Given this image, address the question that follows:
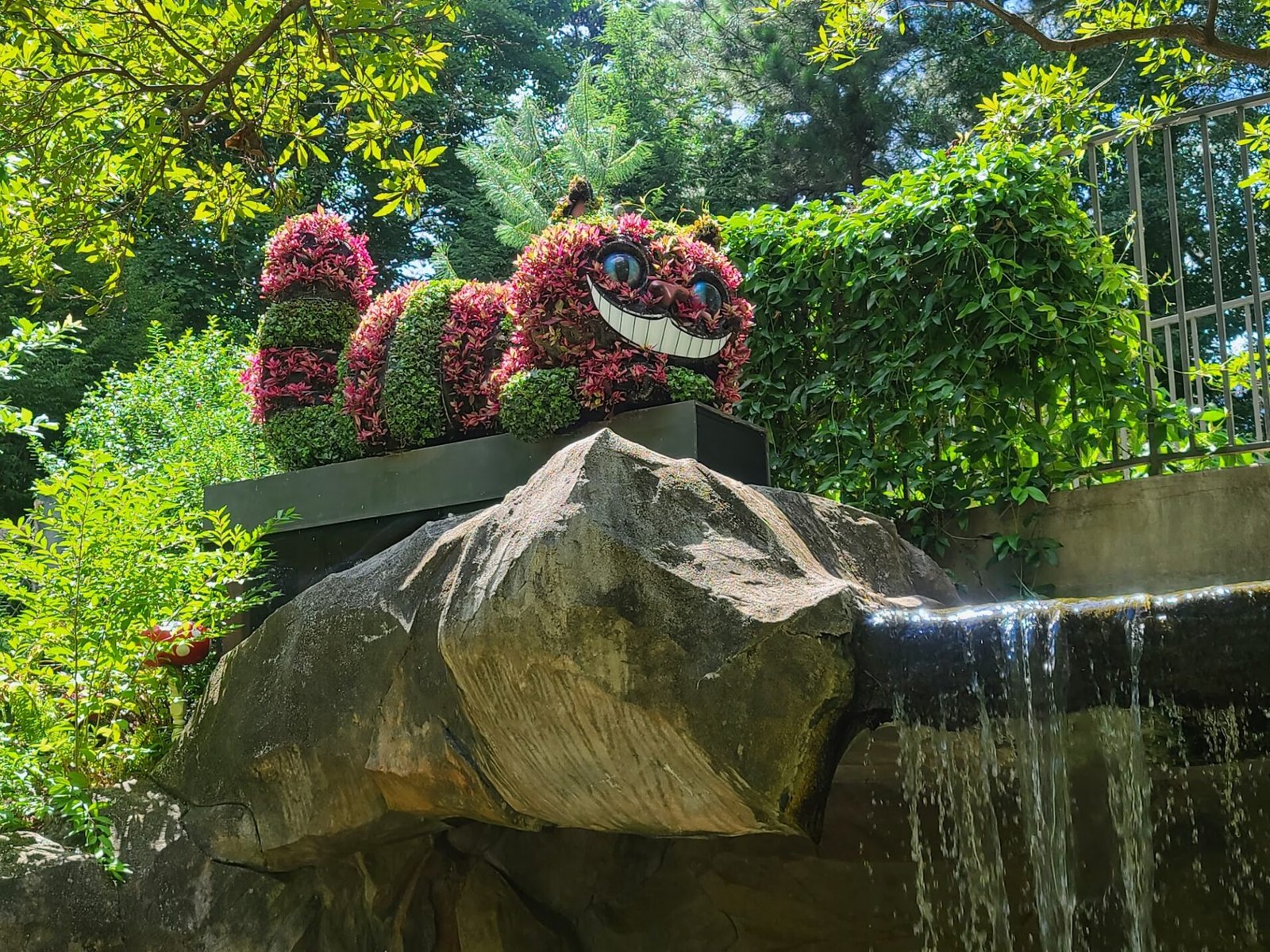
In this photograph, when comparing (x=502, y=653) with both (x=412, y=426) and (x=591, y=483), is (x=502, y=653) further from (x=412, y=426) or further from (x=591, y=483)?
(x=412, y=426)

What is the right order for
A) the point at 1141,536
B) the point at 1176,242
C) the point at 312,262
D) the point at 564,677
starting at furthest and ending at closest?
the point at 312,262 → the point at 1176,242 → the point at 1141,536 → the point at 564,677

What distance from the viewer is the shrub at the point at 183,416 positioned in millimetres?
8273

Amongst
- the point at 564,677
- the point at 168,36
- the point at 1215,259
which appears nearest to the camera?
the point at 564,677

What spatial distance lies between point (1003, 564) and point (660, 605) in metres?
2.73

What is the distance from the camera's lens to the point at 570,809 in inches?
143

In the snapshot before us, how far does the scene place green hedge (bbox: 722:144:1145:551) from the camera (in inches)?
217

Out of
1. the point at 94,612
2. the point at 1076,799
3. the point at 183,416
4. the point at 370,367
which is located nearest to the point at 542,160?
the point at 183,416

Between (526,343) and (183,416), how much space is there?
4867mm

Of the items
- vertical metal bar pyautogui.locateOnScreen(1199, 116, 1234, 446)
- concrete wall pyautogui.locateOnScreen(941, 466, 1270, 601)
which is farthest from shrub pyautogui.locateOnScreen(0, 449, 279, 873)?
vertical metal bar pyautogui.locateOnScreen(1199, 116, 1234, 446)

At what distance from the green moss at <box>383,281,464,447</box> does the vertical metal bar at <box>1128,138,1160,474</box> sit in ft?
10.1

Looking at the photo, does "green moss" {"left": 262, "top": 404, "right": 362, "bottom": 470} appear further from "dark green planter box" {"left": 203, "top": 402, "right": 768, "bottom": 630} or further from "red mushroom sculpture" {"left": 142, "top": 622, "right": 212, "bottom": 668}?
"red mushroom sculpture" {"left": 142, "top": 622, "right": 212, "bottom": 668}

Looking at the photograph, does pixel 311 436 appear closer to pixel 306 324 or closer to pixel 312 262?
pixel 306 324

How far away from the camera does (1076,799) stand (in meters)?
4.50

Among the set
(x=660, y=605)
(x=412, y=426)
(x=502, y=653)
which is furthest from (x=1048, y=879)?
(x=412, y=426)
